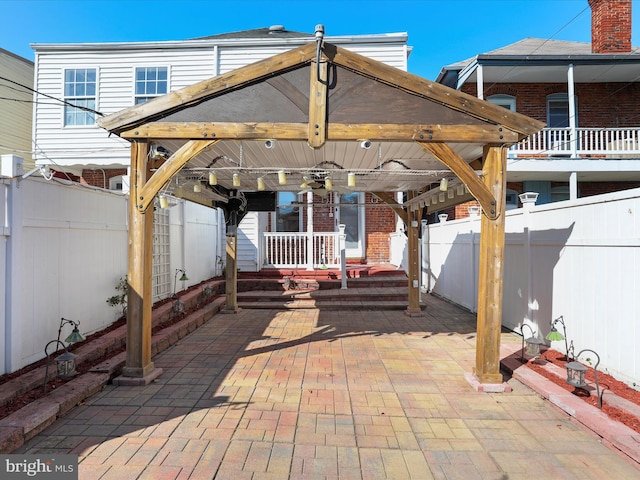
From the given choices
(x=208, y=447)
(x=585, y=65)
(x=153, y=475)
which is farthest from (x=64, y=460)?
(x=585, y=65)

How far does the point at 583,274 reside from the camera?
456 centimetres

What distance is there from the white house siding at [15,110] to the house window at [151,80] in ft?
15.0

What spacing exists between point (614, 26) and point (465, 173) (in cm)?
1232

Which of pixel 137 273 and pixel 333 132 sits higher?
pixel 333 132

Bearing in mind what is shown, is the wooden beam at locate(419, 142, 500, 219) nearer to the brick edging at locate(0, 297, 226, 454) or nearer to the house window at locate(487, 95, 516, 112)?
the brick edging at locate(0, 297, 226, 454)

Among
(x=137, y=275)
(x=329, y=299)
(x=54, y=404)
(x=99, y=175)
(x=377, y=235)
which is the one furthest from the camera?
(x=377, y=235)

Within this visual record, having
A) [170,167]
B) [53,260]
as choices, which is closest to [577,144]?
[170,167]

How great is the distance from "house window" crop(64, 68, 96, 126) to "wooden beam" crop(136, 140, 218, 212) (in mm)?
9228

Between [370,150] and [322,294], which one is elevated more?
[370,150]

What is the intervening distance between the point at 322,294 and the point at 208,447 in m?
6.41

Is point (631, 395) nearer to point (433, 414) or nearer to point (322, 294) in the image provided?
point (433, 414)

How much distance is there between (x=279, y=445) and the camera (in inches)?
119

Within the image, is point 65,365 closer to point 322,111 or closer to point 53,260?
point 53,260

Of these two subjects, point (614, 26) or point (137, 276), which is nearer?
point (137, 276)
